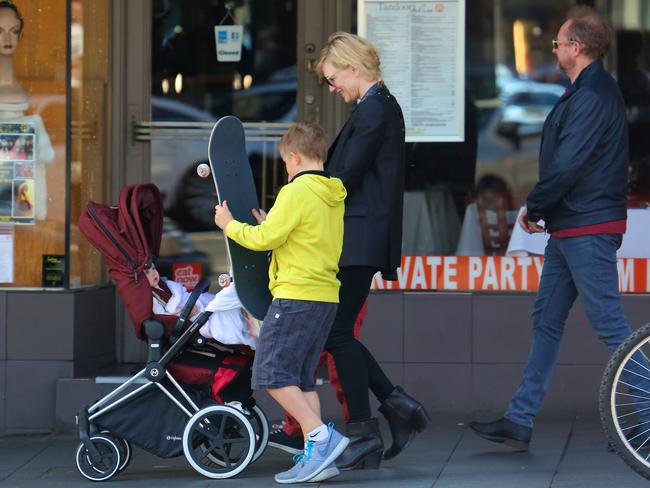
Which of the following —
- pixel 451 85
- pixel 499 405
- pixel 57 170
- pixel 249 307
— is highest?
pixel 451 85

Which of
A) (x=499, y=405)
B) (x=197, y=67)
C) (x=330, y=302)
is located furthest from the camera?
(x=197, y=67)

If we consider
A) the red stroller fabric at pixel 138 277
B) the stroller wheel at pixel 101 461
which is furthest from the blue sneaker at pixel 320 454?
the stroller wheel at pixel 101 461

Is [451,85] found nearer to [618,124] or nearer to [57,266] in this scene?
[618,124]

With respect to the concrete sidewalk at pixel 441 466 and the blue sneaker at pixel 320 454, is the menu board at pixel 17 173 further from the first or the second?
the blue sneaker at pixel 320 454

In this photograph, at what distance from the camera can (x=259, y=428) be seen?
599cm

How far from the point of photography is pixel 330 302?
5.69m

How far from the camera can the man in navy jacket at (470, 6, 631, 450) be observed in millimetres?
5914

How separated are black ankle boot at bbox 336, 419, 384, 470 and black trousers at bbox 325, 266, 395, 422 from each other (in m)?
0.04

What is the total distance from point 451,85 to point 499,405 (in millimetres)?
1816

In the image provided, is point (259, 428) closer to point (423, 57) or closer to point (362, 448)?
point (362, 448)

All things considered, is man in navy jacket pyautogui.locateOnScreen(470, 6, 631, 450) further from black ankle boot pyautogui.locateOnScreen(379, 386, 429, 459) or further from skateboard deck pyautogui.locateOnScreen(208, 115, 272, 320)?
skateboard deck pyautogui.locateOnScreen(208, 115, 272, 320)

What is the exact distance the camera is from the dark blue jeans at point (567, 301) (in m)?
5.95

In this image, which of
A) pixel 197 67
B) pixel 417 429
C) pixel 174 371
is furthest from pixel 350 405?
pixel 197 67

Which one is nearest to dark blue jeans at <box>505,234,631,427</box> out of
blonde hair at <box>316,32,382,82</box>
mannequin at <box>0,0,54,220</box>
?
blonde hair at <box>316,32,382,82</box>
